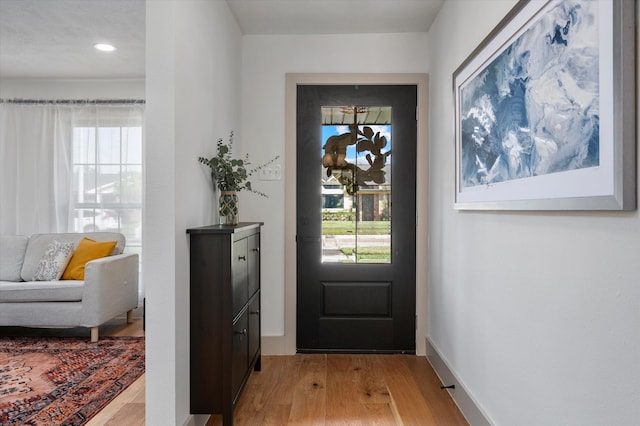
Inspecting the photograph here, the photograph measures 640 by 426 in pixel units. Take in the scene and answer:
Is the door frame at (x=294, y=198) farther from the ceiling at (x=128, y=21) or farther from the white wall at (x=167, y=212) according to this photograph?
the white wall at (x=167, y=212)

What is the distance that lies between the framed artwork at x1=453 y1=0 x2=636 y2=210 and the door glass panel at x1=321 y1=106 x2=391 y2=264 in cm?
122

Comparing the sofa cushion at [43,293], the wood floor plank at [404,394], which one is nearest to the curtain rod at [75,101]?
the sofa cushion at [43,293]

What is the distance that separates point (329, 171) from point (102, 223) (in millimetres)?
2742

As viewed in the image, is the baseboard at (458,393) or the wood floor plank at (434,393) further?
the wood floor plank at (434,393)

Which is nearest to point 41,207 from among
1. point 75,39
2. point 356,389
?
point 75,39

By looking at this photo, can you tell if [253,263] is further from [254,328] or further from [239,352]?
[239,352]

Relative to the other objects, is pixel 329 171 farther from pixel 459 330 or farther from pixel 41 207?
pixel 41 207

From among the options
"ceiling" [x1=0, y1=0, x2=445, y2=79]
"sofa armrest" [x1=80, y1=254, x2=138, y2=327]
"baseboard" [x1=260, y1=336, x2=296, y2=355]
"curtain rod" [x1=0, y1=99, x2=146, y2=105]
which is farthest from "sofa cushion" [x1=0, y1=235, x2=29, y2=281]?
"baseboard" [x1=260, y1=336, x2=296, y2=355]

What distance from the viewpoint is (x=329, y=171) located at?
3270 mm

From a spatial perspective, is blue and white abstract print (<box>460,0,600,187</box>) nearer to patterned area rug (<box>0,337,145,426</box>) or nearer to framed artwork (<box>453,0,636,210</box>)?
framed artwork (<box>453,0,636,210</box>)

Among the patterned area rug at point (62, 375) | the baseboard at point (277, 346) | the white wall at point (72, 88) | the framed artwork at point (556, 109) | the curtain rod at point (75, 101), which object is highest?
the white wall at point (72, 88)

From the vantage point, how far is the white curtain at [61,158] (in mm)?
4434

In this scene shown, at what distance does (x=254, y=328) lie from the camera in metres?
2.64

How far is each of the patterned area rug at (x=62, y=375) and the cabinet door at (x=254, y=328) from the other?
846 mm
